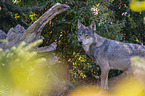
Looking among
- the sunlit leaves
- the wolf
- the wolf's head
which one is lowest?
the wolf

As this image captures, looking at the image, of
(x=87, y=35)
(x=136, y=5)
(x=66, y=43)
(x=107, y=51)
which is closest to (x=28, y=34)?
(x=87, y=35)

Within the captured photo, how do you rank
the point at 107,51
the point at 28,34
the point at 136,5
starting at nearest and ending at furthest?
the point at 136,5 → the point at 28,34 → the point at 107,51

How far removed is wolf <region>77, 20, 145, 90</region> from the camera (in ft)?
16.1

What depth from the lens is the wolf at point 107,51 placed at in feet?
16.1

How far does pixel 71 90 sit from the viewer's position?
258 inches

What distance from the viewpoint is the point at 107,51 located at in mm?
5094

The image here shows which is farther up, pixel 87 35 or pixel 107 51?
pixel 87 35

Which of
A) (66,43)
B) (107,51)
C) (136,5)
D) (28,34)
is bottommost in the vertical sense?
(107,51)

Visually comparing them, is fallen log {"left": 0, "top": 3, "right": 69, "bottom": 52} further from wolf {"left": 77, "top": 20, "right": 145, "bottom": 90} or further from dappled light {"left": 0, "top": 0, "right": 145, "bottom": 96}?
wolf {"left": 77, "top": 20, "right": 145, "bottom": 90}

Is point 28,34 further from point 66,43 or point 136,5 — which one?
point 136,5

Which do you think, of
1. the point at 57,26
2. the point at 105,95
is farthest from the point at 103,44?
the point at 57,26

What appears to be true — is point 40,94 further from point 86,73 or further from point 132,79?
point 132,79

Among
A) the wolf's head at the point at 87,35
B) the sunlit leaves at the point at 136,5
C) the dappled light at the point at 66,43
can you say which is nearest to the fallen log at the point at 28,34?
the dappled light at the point at 66,43

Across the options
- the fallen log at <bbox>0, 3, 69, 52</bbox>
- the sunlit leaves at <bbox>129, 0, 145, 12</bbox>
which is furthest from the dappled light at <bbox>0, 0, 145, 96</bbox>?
the sunlit leaves at <bbox>129, 0, 145, 12</bbox>
